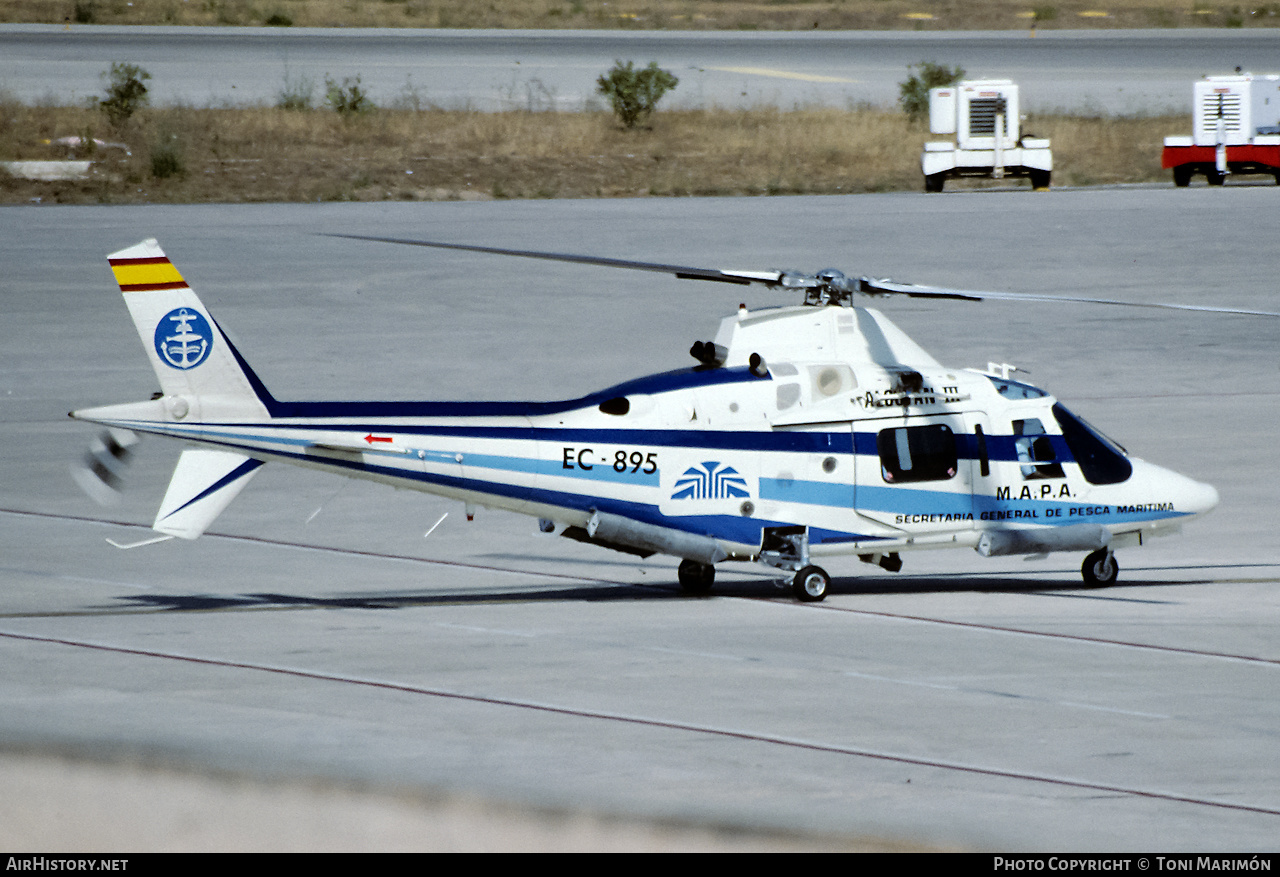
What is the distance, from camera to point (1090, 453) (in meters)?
16.9

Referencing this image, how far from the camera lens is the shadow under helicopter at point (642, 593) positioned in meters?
16.0

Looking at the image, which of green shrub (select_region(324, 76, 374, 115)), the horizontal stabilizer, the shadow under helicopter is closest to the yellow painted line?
green shrub (select_region(324, 76, 374, 115))

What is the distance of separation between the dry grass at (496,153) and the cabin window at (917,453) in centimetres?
3037

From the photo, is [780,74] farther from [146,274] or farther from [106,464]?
[106,464]

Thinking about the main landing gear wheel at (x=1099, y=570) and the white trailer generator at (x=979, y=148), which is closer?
the main landing gear wheel at (x=1099, y=570)

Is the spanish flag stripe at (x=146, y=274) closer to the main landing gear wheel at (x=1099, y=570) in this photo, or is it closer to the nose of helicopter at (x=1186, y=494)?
the main landing gear wheel at (x=1099, y=570)

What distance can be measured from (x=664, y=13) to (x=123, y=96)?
4379cm

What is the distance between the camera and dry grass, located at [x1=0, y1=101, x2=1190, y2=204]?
45.8 m

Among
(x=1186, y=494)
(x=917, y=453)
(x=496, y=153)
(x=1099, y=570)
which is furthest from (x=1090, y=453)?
(x=496, y=153)

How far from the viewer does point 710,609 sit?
16.0 m

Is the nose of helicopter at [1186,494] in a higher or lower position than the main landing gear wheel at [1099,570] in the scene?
higher

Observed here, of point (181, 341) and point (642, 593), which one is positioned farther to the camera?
point (642, 593)

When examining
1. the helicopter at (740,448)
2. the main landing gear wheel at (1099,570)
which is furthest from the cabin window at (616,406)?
the main landing gear wheel at (1099,570)
